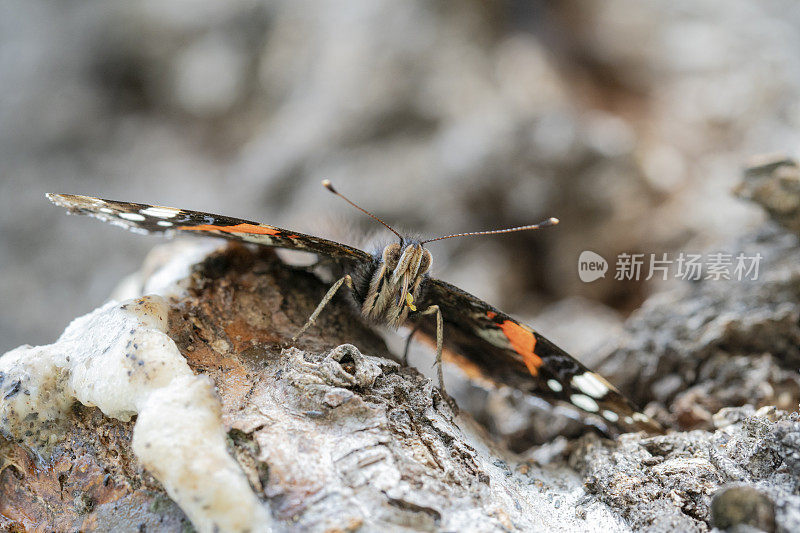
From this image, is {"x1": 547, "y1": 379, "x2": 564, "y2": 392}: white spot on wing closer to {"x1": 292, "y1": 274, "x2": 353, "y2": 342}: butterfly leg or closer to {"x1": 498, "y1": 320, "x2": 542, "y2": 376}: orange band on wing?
{"x1": 498, "y1": 320, "x2": 542, "y2": 376}: orange band on wing

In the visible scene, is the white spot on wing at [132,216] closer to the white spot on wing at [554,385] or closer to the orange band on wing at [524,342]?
the orange band on wing at [524,342]

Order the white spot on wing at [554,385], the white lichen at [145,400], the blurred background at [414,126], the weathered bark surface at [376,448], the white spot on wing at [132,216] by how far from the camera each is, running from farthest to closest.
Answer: the blurred background at [414,126] → the white spot on wing at [554,385] → the white spot on wing at [132,216] → the weathered bark surface at [376,448] → the white lichen at [145,400]

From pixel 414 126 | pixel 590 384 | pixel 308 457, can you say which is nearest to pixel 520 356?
pixel 590 384

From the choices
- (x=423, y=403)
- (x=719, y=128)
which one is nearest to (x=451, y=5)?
(x=719, y=128)

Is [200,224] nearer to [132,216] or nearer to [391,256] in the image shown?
[132,216]

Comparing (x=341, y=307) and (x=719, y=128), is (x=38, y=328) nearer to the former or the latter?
(x=341, y=307)

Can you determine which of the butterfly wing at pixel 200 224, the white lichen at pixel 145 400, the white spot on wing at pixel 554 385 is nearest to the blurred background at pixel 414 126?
the butterfly wing at pixel 200 224
